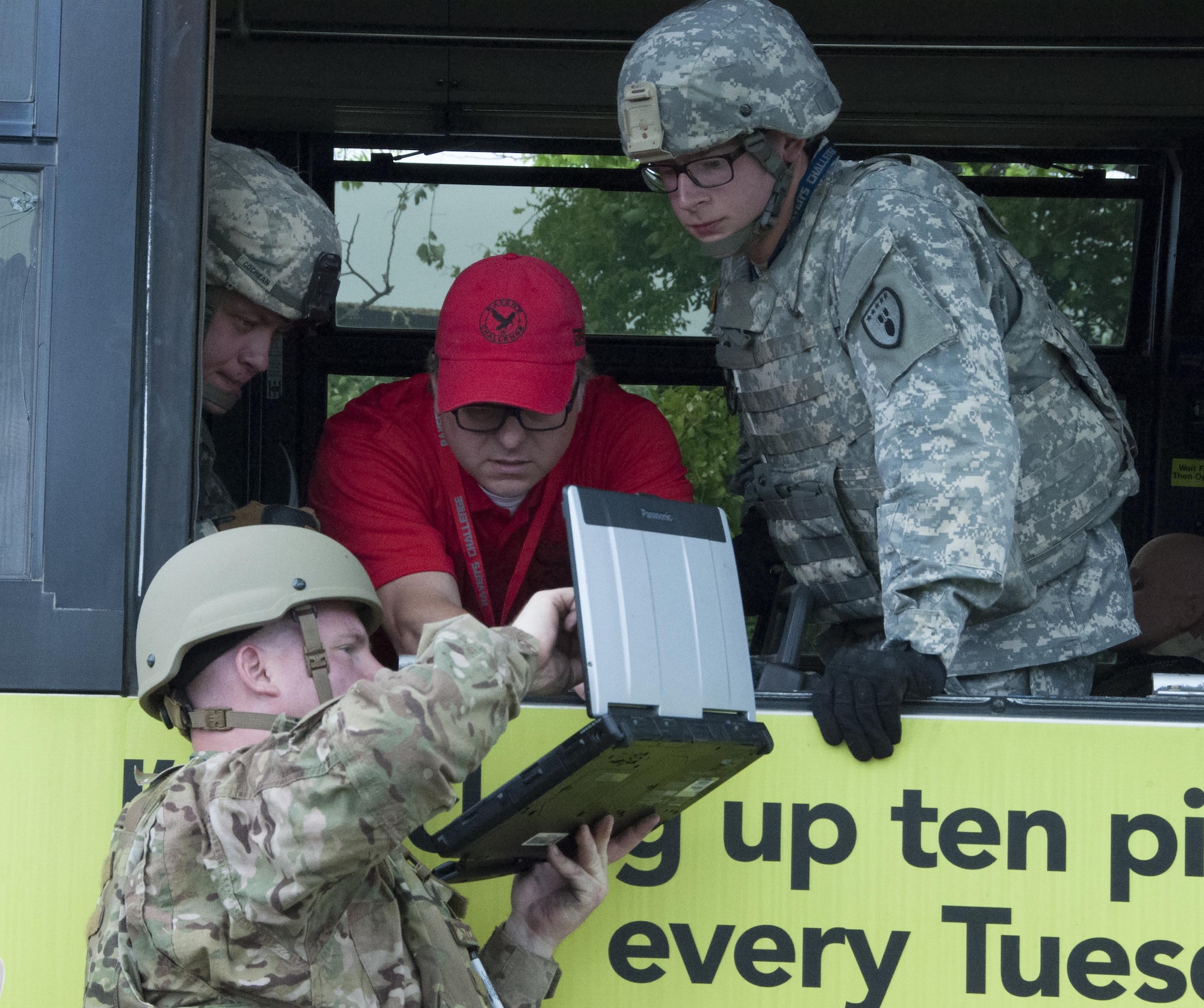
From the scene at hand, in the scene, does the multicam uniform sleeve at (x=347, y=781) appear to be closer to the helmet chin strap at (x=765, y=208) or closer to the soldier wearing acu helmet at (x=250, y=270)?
the soldier wearing acu helmet at (x=250, y=270)

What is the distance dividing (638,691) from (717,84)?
1008mm

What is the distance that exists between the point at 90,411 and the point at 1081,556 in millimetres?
1404

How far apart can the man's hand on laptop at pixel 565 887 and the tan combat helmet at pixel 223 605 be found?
0.23 meters

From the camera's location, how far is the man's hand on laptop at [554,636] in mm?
1524

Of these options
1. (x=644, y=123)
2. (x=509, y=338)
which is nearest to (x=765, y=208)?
(x=644, y=123)

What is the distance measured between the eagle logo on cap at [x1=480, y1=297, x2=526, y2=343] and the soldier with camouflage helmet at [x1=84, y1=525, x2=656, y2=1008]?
802 millimetres

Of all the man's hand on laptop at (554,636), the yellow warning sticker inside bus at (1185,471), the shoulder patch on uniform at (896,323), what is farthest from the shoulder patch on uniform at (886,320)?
the yellow warning sticker inside bus at (1185,471)

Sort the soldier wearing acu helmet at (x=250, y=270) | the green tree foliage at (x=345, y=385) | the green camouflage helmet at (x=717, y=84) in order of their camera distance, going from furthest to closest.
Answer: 1. the green tree foliage at (x=345, y=385)
2. the soldier wearing acu helmet at (x=250, y=270)
3. the green camouflage helmet at (x=717, y=84)

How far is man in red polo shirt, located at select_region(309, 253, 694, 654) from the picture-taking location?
7.60ft

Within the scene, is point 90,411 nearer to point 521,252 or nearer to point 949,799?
point 949,799

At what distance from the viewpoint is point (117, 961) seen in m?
1.38

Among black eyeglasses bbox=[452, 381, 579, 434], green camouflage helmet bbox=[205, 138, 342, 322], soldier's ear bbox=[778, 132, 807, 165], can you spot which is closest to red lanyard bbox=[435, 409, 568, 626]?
black eyeglasses bbox=[452, 381, 579, 434]

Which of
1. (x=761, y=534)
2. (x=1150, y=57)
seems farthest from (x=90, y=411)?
(x=1150, y=57)

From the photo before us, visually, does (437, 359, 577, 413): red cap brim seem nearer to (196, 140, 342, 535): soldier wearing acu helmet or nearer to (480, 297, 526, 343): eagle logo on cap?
(480, 297, 526, 343): eagle logo on cap
